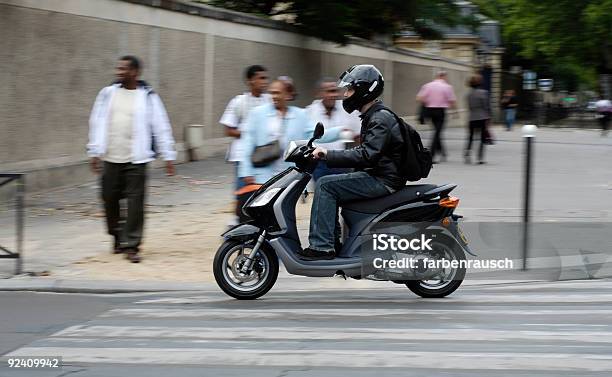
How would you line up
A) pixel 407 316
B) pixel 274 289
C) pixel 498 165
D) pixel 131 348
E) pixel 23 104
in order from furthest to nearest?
pixel 498 165 < pixel 23 104 < pixel 274 289 < pixel 407 316 < pixel 131 348

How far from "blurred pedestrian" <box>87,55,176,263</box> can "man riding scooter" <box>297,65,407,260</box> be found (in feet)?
8.56

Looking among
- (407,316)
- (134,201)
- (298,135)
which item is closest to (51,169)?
(134,201)

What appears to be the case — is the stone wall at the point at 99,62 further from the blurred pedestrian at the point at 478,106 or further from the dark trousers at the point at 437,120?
the blurred pedestrian at the point at 478,106

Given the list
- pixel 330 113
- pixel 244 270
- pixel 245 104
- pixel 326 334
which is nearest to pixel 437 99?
pixel 330 113

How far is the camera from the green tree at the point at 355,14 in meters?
25.4

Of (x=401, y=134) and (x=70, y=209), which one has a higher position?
(x=401, y=134)

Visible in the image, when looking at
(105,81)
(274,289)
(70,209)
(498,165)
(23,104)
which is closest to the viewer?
(274,289)

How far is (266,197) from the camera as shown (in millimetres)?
8078

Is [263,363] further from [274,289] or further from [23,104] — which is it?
[23,104]

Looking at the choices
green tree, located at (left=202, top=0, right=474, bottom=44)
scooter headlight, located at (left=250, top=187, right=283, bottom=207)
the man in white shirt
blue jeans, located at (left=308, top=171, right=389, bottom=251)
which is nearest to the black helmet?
blue jeans, located at (left=308, top=171, right=389, bottom=251)

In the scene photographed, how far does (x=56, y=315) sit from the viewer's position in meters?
7.61

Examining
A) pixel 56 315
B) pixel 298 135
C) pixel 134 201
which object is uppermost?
pixel 298 135

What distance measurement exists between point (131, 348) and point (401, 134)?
280 cm

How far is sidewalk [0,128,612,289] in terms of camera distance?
31.9ft
